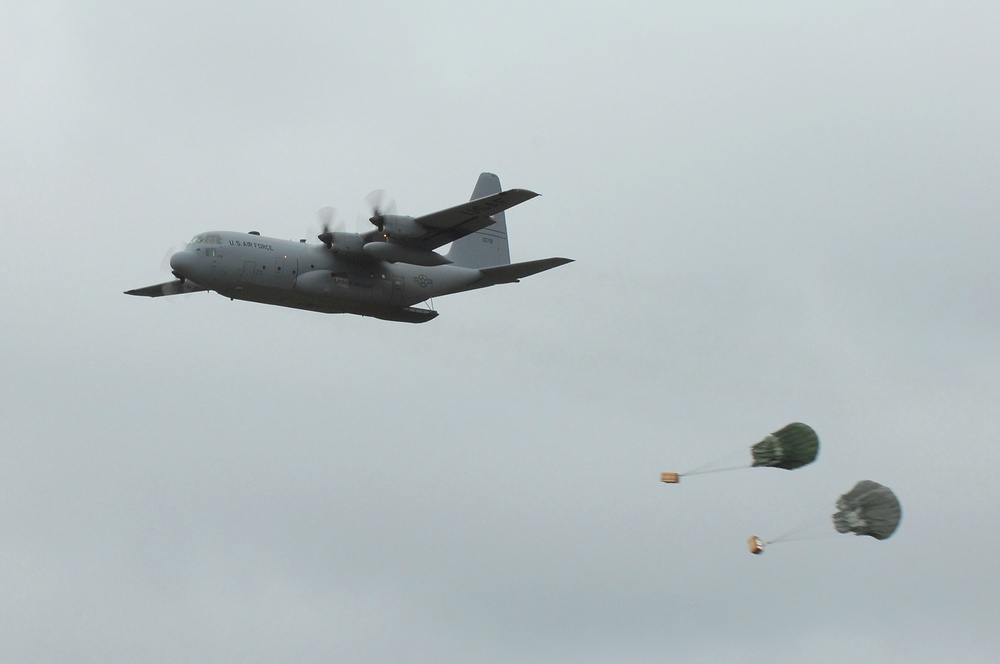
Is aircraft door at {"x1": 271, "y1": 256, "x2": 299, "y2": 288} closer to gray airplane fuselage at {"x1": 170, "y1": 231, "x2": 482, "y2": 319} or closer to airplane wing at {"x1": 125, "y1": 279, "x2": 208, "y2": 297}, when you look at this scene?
gray airplane fuselage at {"x1": 170, "y1": 231, "x2": 482, "y2": 319}

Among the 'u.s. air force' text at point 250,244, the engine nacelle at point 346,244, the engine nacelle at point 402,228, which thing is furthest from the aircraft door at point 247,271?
the engine nacelle at point 402,228

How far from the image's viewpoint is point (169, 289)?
47.2 m

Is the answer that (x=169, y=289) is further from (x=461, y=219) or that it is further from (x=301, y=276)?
(x=461, y=219)

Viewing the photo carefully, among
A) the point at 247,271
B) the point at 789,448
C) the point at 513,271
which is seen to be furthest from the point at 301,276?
the point at 789,448

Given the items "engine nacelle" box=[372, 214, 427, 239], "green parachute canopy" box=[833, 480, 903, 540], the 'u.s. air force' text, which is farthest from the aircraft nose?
"green parachute canopy" box=[833, 480, 903, 540]

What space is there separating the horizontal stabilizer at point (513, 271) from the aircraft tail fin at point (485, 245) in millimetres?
1990

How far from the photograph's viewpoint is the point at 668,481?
29734 millimetres

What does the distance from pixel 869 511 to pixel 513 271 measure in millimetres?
16351

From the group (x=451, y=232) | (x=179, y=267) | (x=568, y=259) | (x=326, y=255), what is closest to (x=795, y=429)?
(x=568, y=259)

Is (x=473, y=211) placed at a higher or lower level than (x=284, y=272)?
higher

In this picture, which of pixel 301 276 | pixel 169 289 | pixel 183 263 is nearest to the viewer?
pixel 183 263

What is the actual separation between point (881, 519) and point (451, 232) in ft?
57.2

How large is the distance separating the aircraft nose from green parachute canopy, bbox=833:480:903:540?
21.2 m

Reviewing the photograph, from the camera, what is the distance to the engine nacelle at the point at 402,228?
42.3 meters
